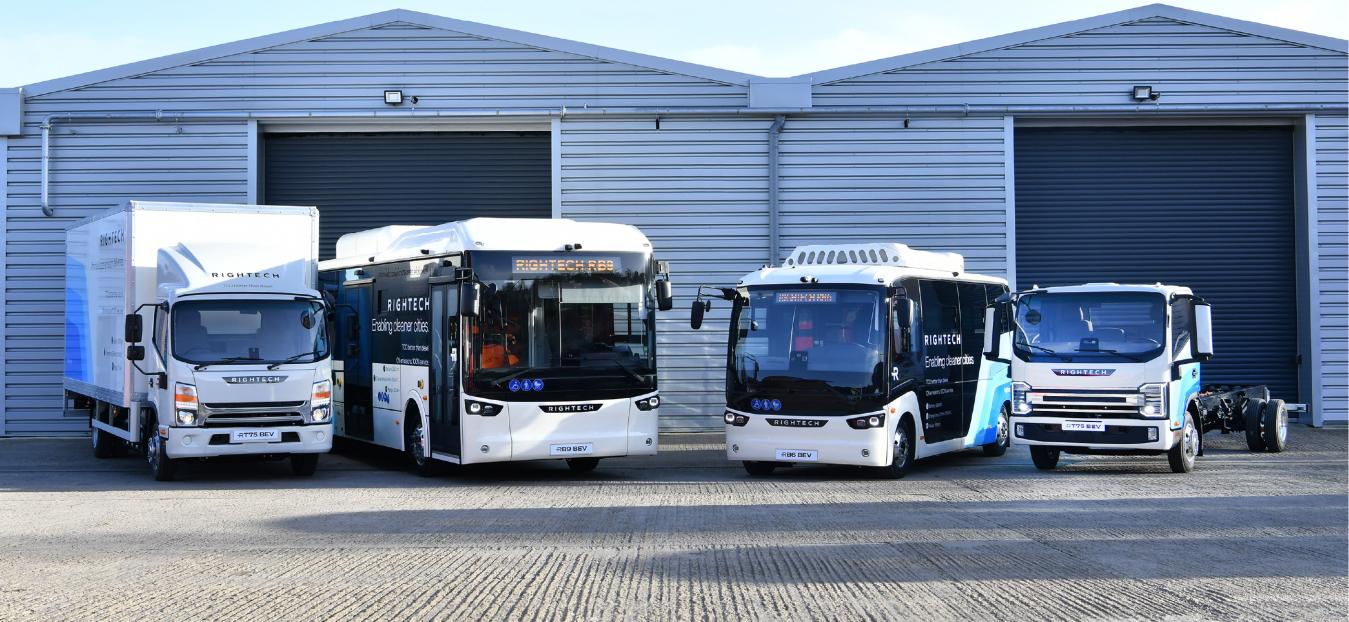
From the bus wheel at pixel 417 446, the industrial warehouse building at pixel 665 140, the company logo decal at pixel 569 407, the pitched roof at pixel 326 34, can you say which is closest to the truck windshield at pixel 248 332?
the bus wheel at pixel 417 446

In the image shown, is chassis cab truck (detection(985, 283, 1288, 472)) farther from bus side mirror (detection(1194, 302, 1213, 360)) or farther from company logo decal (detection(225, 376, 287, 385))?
company logo decal (detection(225, 376, 287, 385))

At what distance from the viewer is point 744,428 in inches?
587

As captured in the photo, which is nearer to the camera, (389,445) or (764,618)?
(764,618)

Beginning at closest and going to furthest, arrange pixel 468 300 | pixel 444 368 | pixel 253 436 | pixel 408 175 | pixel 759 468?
pixel 468 300 → pixel 444 368 → pixel 253 436 → pixel 759 468 → pixel 408 175

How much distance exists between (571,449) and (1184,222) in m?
13.2

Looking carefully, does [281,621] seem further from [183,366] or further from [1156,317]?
[1156,317]

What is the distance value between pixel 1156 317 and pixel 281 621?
11162 millimetres

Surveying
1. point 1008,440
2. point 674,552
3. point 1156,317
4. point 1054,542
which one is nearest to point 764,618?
point 674,552

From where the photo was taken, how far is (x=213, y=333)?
48.7 feet

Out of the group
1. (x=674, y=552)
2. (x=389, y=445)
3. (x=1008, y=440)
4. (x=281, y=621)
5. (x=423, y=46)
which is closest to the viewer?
(x=281, y=621)

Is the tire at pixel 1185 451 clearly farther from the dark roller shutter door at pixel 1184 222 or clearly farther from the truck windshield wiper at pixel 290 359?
the truck windshield wiper at pixel 290 359

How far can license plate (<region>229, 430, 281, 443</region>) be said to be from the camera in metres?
14.6

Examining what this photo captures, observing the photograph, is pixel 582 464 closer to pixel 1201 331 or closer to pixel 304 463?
pixel 304 463

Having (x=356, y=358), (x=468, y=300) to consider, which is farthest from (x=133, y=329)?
(x=468, y=300)
